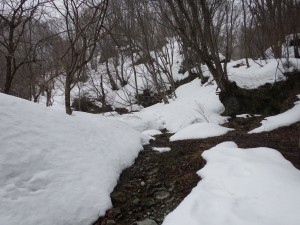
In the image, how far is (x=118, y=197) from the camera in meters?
3.88

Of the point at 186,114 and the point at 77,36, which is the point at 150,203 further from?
the point at 186,114

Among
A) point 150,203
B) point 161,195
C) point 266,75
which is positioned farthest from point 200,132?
point 266,75

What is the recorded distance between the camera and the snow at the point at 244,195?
2.86 metres

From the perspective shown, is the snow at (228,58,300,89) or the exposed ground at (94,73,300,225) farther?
the snow at (228,58,300,89)

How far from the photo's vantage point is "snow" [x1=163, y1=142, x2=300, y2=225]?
113 inches

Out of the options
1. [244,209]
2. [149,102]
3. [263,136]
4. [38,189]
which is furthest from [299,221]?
[149,102]

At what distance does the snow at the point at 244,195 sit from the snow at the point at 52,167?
110 centimetres

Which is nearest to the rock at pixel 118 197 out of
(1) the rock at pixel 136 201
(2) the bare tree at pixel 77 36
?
(1) the rock at pixel 136 201

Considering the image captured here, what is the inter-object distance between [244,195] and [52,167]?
2440 millimetres

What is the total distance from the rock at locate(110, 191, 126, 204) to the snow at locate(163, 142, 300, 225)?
0.85 metres

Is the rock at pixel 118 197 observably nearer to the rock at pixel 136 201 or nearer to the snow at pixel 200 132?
the rock at pixel 136 201

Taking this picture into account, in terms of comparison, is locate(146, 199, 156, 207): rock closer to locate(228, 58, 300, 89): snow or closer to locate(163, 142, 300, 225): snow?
locate(163, 142, 300, 225): snow

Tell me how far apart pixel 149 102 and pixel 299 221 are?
1697 centimetres

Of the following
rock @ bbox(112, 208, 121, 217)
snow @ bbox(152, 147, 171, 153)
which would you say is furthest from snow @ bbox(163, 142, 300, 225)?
snow @ bbox(152, 147, 171, 153)
